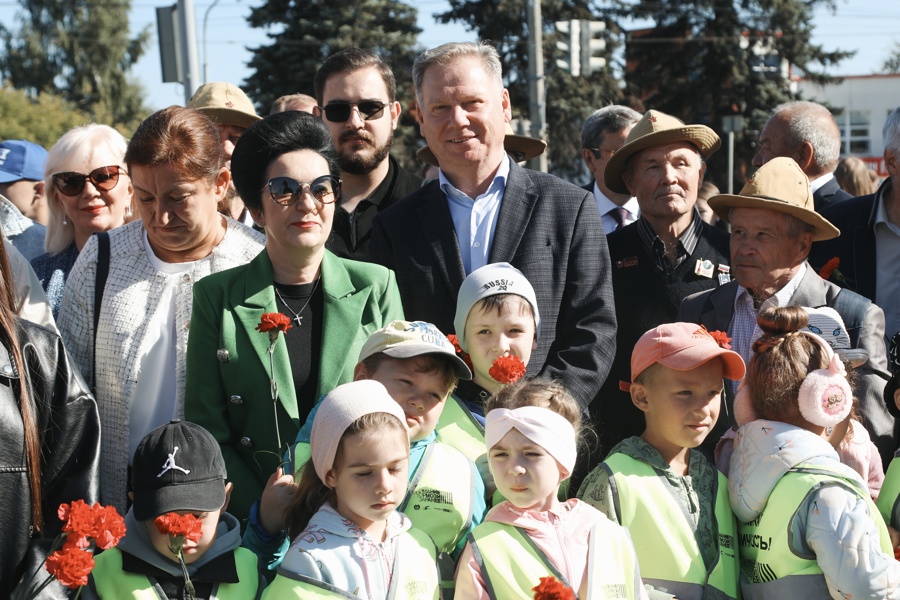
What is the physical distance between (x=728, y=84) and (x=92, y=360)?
96.8 feet

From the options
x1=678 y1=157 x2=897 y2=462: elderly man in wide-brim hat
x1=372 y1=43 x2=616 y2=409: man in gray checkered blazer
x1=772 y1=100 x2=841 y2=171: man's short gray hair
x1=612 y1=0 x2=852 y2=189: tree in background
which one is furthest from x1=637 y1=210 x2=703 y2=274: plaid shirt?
x1=612 y1=0 x2=852 y2=189: tree in background

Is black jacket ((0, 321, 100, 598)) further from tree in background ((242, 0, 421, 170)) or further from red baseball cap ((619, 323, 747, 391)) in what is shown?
tree in background ((242, 0, 421, 170))

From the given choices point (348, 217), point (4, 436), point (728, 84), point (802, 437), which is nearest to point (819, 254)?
point (802, 437)

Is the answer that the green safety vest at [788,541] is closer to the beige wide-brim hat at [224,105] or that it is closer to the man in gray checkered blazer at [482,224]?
the man in gray checkered blazer at [482,224]

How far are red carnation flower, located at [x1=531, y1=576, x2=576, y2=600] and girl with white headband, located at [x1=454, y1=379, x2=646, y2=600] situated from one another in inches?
9.0

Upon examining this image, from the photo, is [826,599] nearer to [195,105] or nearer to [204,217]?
[204,217]

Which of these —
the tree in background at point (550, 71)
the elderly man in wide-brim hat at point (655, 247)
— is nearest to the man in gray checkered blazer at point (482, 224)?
the elderly man in wide-brim hat at point (655, 247)

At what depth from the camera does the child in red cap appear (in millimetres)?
3768

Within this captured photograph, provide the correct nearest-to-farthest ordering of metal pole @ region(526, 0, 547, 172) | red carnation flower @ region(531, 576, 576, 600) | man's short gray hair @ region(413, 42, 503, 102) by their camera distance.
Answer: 1. red carnation flower @ region(531, 576, 576, 600)
2. man's short gray hair @ region(413, 42, 503, 102)
3. metal pole @ region(526, 0, 547, 172)

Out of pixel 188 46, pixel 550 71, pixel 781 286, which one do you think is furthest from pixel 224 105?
pixel 550 71

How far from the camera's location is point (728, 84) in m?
31.4

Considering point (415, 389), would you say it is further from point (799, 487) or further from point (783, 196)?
point (783, 196)

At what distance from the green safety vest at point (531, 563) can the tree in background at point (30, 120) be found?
3624cm

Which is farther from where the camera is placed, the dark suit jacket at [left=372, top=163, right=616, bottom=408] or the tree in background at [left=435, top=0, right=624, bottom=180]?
the tree in background at [left=435, top=0, right=624, bottom=180]
